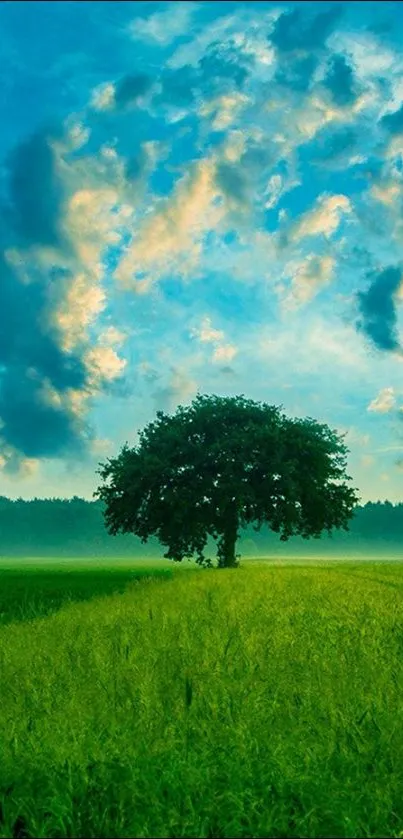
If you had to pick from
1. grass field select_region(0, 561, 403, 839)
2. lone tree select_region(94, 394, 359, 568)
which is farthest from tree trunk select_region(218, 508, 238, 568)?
grass field select_region(0, 561, 403, 839)

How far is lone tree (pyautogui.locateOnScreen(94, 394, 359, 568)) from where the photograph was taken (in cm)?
5481

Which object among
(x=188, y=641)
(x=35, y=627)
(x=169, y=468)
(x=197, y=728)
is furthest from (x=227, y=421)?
(x=197, y=728)

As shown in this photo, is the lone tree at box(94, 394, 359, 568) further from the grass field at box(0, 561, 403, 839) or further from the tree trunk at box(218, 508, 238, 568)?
the grass field at box(0, 561, 403, 839)

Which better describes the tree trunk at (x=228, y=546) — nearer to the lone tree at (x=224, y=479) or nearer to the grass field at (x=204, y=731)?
the lone tree at (x=224, y=479)

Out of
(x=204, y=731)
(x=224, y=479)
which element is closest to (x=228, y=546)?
(x=224, y=479)

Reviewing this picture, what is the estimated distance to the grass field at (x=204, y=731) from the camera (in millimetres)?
5238

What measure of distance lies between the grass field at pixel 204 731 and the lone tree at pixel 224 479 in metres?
40.8

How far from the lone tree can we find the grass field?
134ft

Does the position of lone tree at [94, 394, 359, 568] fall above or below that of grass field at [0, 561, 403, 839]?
above

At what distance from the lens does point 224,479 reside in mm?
54656

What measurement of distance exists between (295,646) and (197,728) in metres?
4.52

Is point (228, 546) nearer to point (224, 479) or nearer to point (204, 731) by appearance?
A: point (224, 479)

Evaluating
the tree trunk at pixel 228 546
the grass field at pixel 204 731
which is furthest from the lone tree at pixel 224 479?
the grass field at pixel 204 731

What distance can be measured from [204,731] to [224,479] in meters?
47.7
